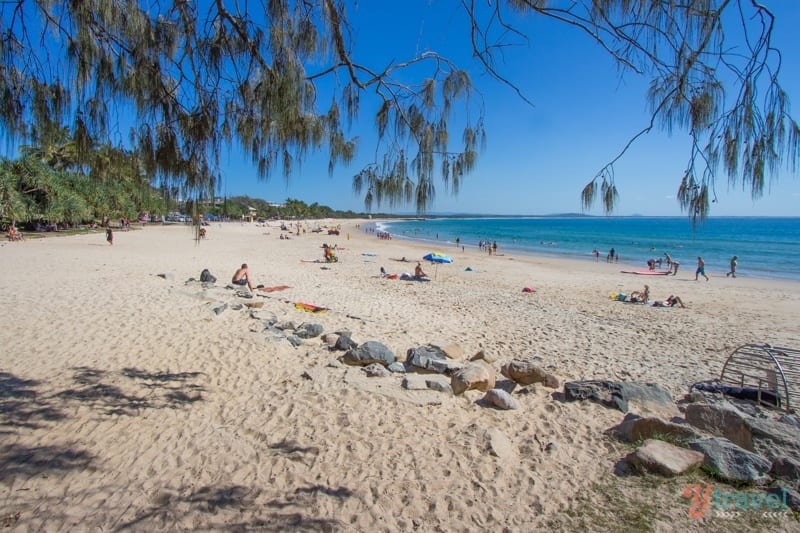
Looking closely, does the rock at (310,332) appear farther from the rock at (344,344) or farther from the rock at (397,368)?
the rock at (397,368)

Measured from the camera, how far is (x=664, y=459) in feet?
10.5

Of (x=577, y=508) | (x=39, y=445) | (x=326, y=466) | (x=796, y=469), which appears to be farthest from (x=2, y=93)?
(x=796, y=469)

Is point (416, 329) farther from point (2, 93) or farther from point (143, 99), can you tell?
point (2, 93)

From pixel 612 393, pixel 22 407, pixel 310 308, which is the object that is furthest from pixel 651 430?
pixel 310 308

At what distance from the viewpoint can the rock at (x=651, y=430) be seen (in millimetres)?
3527

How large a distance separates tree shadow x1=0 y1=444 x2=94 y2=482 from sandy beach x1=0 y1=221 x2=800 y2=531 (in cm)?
2

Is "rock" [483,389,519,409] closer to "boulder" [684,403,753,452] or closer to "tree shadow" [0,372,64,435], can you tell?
"boulder" [684,403,753,452]

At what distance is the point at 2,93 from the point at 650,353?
30.4 ft

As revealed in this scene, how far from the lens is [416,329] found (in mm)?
8281

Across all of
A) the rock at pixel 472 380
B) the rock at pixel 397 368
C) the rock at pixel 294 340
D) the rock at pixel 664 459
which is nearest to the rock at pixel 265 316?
the rock at pixel 294 340

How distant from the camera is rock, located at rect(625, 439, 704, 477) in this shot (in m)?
A: 3.11

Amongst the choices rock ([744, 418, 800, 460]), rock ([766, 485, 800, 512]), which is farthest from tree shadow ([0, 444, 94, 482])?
rock ([744, 418, 800, 460])

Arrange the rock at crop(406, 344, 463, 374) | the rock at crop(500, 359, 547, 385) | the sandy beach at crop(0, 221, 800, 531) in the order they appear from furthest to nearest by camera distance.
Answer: the rock at crop(406, 344, 463, 374) → the rock at crop(500, 359, 547, 385) → the sandy beach at crop(0, 221, 800, 531)

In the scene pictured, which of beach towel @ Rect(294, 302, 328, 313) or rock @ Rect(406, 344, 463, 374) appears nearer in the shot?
rock @ Rect(406, 344, 463, 374)
